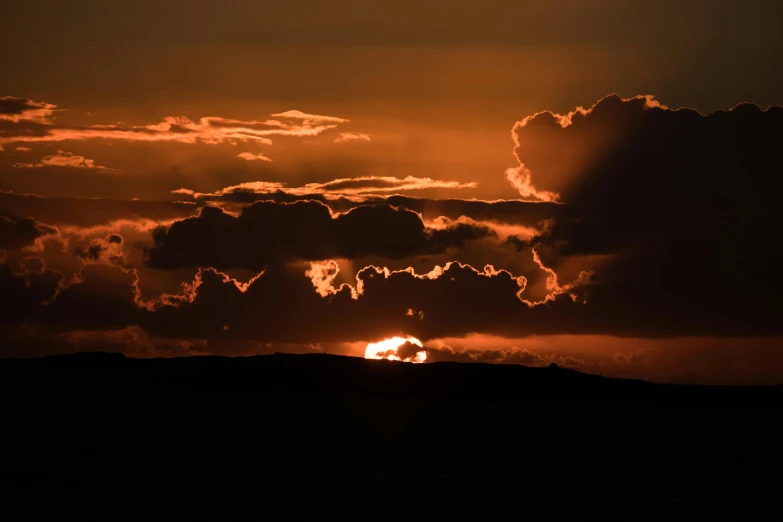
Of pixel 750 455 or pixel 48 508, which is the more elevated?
pixel 750 455

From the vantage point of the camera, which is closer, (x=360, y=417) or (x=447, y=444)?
(x=447, y=444)

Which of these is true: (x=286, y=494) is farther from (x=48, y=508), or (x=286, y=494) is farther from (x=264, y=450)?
(x=264, y=450)

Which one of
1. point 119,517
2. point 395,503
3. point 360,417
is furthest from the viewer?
point 360,417

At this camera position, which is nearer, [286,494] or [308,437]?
[286,494]

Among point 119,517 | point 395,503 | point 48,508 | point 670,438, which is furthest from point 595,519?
point 670,438

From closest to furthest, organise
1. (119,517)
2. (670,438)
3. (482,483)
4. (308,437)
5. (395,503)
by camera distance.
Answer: (119,517) < (395,503) < (482,483) < (308,437) < (670,438)

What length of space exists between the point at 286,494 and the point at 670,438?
90.7 metres

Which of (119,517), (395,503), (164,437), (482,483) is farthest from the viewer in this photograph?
(164,437)

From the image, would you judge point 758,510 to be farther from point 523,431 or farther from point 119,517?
point 523,431

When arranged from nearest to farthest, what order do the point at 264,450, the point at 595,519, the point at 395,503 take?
the point at 595,519 → the point at 395,503 → the point at 264,450

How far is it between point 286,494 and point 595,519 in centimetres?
2039

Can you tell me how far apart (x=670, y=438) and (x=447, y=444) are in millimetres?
41116

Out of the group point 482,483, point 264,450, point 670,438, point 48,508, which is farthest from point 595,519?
point 670,438

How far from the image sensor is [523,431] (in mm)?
158375
